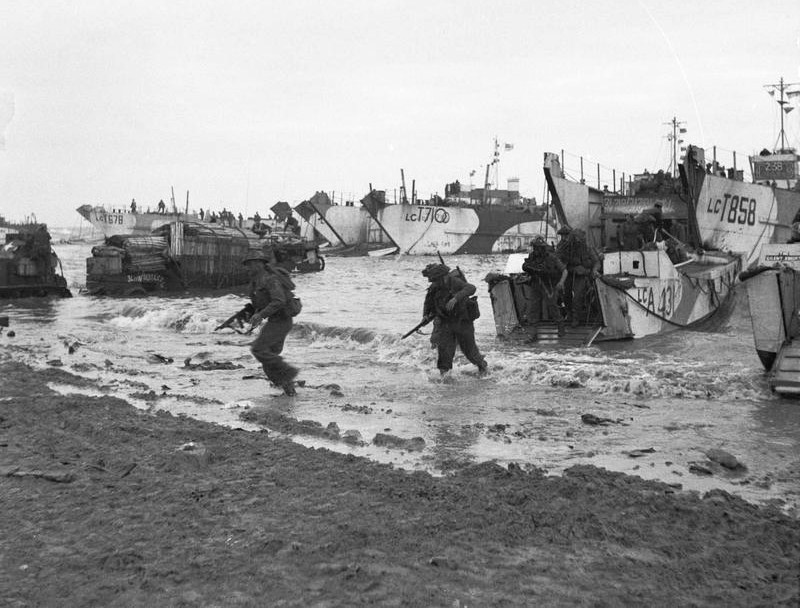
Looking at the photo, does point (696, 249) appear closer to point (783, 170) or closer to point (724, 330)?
point (724, 330)

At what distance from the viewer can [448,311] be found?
31.2ft

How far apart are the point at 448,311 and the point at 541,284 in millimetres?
4336

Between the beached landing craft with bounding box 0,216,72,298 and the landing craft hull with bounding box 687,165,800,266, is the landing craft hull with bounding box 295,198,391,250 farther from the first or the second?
the landing craft hull with bounding box 687,165,800,266

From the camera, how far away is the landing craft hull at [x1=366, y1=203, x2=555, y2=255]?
52.1m

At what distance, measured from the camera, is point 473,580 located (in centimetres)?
334

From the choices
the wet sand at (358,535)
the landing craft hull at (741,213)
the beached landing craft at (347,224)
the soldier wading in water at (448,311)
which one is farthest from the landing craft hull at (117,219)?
the wet sand at (358,535)

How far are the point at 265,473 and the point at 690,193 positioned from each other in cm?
1345

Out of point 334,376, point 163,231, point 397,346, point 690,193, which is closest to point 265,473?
point 334,376

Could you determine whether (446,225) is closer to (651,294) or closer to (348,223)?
(348,223)

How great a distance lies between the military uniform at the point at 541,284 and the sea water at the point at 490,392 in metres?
0.73

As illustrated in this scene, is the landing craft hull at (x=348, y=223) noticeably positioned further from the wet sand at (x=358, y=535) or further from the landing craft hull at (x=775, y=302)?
the wet sand at (x=358, y=535)

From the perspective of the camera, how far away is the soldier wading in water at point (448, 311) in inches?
376

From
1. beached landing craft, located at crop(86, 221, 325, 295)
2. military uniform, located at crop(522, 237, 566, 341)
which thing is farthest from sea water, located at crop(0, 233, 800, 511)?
beached landing craft, located at crop(86, 221, 325, 295)

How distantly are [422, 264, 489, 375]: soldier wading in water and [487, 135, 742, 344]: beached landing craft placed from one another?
3.44 meters
